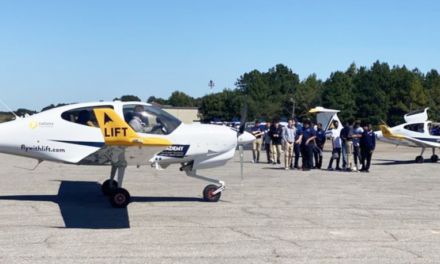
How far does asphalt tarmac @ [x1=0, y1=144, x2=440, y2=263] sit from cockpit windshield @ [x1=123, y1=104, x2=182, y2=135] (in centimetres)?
151

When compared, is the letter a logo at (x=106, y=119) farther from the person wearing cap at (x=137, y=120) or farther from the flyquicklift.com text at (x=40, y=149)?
the flyquicklift.com text at (x=40, y=149)

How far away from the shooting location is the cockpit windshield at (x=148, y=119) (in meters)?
12.0

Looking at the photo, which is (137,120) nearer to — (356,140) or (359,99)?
(356,140)

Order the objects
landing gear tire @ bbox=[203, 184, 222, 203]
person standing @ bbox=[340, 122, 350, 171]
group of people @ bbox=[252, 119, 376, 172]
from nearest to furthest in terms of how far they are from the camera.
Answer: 1. landing gear tire @ bbox=[203, 184, 222, 203]
2. group of people @ bbox=[252, 119, 376, 172]
3. person standing @ bbox=[340, 122, 350, 171]

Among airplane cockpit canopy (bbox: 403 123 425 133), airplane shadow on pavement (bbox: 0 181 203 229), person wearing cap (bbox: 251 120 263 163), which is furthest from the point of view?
airplane cockpit canopy (bbox: 403 123 425 133)

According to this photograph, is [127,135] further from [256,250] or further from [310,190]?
[310,190]

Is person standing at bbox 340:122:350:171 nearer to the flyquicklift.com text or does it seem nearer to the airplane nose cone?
the airplane nose cone

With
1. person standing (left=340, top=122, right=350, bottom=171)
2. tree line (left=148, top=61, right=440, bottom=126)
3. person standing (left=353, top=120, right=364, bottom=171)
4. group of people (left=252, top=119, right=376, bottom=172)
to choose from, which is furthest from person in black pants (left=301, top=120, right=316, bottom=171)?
tree line (left=148, top=61, right=440, bottom=126)

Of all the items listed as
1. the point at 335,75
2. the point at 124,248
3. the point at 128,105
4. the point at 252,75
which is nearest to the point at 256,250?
the point at 124,248

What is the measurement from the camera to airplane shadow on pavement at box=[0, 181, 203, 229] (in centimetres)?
1020

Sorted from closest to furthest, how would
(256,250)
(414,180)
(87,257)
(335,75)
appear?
(87,257), (256,250), (414,180), (335,75)

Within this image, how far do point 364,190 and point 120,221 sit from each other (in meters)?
7.25

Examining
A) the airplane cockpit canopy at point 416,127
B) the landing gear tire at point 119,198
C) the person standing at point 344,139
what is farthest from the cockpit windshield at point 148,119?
the airplane cockpit canopy at point 416,127

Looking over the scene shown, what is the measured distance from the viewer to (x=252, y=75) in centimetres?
12588
